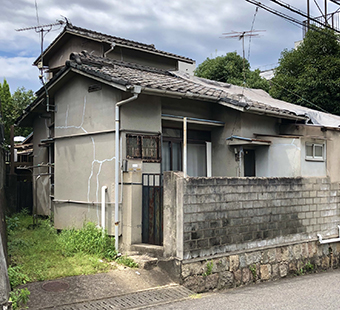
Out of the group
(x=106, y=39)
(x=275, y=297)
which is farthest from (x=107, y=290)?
(x=106, y=39)

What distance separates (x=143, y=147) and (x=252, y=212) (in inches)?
118

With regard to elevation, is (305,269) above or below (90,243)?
below

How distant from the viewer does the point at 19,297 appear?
228 inches

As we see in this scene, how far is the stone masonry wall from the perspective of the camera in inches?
298

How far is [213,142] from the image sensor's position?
11297 mm

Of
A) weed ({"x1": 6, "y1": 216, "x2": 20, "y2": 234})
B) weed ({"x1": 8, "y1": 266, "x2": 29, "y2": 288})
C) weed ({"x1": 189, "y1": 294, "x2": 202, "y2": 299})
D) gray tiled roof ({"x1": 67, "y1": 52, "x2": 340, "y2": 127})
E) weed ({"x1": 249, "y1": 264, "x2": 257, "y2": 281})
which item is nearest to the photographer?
weed ({"x1": 8, "y1": 266, "x2": 29, "y2": 288})

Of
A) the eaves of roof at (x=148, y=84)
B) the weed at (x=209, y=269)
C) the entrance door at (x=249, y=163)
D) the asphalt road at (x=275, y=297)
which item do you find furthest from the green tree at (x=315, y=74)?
the weed at (x=209, y=269)

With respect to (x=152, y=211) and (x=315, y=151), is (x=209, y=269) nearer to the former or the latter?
(x=152, y=211)

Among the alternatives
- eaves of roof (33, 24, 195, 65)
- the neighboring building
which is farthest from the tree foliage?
the neighboring building

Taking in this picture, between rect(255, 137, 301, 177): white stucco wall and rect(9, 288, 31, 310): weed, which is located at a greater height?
rect(255, 137, 301, 177): white stucco wall

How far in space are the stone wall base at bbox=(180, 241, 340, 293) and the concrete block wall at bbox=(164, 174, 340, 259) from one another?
0.18m

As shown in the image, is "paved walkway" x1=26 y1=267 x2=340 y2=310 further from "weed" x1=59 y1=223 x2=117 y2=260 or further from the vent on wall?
the vent on wall

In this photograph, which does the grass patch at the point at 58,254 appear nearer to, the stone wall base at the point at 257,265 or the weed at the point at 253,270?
the stone wall base at the point at 257,265

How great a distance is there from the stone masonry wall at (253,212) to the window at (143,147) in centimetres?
186
